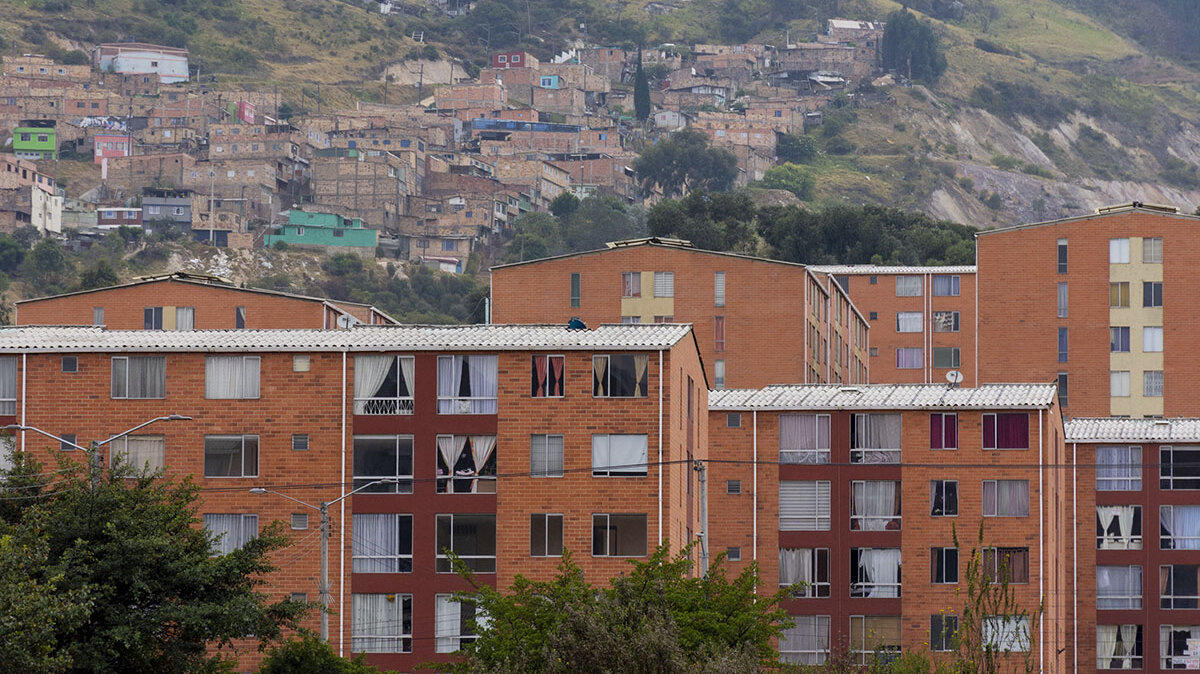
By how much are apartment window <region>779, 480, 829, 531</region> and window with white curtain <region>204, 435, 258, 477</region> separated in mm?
24837

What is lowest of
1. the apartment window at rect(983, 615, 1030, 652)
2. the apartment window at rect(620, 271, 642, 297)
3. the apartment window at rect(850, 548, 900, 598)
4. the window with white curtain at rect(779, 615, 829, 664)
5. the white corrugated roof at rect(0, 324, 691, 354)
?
the window with white curtain at rect(779, 615, 829, 664)

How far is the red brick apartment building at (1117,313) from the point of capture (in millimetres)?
133750

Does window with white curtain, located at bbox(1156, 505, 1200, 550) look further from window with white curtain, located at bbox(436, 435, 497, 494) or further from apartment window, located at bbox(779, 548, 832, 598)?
window with white curtain, located at bbox(436, 435, 497, 494)

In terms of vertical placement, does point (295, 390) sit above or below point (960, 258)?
below

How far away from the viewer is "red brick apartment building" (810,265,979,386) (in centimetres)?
15675

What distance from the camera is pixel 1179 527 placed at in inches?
4058

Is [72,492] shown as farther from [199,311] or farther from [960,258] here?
[960,258]

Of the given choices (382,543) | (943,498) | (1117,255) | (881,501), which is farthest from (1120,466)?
(382,543)

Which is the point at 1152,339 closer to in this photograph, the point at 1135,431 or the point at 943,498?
the point at 1135,431

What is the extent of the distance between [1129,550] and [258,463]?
154ft

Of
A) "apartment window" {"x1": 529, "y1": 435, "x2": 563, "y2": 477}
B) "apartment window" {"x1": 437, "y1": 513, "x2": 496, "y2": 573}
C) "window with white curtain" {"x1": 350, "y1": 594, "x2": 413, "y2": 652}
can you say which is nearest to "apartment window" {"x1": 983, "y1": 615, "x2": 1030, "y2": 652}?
"apartment window" {"x1": 529, "y1": 435, "x2": 563, "y2": 477}

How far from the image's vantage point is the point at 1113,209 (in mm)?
134375

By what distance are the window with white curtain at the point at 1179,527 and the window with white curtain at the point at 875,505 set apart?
63.0ft

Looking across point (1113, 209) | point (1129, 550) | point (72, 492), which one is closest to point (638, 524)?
point (72, 492)
